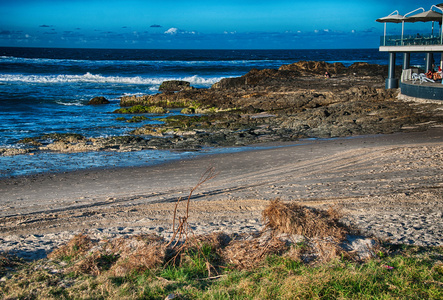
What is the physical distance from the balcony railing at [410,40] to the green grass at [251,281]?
1664 cm

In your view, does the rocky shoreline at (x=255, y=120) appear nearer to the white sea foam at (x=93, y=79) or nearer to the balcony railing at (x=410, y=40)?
the balcony railing at (x=410, y=40)

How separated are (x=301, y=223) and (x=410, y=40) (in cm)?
1794

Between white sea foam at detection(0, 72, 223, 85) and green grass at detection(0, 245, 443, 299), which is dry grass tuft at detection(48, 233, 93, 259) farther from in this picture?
white sea foam at detection(0, 72, 223, 85)

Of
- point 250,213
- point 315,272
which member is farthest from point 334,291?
point 250,213

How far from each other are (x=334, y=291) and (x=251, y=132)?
37.8ft

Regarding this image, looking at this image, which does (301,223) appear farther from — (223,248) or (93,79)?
(93,79)

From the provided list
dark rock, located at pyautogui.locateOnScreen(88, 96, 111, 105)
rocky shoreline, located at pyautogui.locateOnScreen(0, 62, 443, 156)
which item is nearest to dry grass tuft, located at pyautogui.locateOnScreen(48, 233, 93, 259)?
rocky shoreline, located at pyautogui.locateOnScreen(0, 62, 443, 156)

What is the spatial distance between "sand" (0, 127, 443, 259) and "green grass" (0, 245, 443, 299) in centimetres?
83

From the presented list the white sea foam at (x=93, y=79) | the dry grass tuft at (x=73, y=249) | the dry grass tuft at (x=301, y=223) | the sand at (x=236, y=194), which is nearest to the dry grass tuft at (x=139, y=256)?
the dry grass tuft at (x=73, y=249)

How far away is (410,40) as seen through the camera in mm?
20047

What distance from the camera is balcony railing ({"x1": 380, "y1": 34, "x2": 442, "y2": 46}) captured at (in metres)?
18.7

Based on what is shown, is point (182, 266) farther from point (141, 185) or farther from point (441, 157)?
point (441, 157)

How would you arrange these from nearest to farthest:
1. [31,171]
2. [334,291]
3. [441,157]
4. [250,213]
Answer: [334,291], [250,213], [441,157], [31,171]

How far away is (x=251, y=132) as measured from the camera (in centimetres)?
1520
